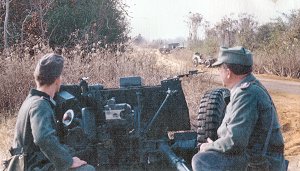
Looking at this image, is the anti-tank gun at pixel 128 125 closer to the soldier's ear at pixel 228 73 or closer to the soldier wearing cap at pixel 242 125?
the soldier wearing cap at pixel 242 125

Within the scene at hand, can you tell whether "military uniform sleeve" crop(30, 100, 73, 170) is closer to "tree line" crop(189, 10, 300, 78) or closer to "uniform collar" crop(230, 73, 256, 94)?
"uniform collar" crop(230, 73, 256, 94)

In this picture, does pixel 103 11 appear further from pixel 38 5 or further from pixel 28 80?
pixel 28 80

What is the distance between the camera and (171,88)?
6.43 m

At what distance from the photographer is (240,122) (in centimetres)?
357

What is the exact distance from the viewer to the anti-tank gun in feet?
18.3

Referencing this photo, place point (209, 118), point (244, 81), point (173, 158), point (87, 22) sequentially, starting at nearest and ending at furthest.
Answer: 1. point (244, 81)
2. point (173, 158)
3. point (209, 118)
4. point (87, 22)

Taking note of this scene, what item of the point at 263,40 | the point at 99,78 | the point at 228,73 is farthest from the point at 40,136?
the point at 263,40

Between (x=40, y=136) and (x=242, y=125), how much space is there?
4.81ft

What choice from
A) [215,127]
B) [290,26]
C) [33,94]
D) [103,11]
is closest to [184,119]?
[215,127]

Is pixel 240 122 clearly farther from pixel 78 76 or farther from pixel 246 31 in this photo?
pixel 246 31

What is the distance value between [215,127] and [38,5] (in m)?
10.6

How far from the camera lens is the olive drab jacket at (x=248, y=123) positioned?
3.58m

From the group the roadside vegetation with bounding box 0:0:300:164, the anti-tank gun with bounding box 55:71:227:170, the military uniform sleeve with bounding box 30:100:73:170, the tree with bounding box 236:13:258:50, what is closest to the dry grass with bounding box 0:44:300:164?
the roadside vegetation with bounding box 0:0:300:164

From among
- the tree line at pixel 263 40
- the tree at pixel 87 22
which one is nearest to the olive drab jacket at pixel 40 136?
the tree at pixel 87 22
